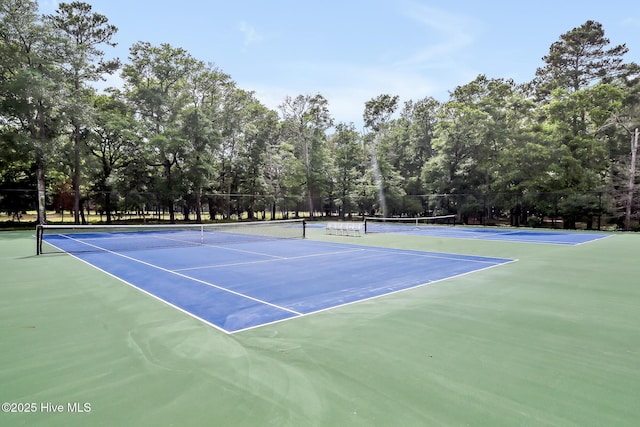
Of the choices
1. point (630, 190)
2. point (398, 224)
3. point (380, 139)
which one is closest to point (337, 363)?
point (398, 224)

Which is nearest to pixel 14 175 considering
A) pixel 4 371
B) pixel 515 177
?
pixel 4 371

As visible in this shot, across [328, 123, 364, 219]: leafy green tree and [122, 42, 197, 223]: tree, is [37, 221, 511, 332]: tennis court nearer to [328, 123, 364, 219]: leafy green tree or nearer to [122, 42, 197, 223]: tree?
[122, 42, 197, 223]: tree

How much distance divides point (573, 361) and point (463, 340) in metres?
1.14

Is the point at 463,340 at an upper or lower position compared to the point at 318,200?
lower

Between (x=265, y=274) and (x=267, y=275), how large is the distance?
14cm

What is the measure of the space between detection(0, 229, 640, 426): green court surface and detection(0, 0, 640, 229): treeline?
24418 millimetres

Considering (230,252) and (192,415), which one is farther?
(230,252)

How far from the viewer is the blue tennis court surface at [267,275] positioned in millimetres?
6035

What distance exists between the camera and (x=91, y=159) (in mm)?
28906

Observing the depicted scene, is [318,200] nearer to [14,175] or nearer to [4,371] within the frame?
[14,175]

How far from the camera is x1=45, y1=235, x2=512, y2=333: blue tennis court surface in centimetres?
604

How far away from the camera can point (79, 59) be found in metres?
27.6

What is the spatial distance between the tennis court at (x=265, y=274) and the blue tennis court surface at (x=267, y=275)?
0.05 feet

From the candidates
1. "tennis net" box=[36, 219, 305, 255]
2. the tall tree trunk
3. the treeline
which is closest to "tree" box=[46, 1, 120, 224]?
the treeline
